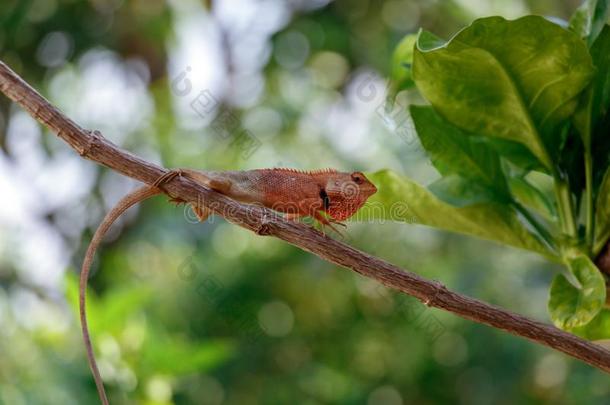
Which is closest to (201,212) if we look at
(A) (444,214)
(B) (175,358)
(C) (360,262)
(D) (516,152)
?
(C) (360,262)

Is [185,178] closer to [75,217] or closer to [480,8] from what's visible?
[480,8]

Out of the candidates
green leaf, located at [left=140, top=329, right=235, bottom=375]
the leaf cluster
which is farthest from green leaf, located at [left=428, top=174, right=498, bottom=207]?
green leaf, located at [left=140, top=329, right=235, bottom=375]

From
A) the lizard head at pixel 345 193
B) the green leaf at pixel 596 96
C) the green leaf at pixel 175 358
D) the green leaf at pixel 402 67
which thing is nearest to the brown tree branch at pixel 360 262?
the lizard head at pixel 345 193

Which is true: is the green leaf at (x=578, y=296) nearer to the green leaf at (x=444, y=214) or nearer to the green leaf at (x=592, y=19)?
the green leaf at (x=444, y=214)

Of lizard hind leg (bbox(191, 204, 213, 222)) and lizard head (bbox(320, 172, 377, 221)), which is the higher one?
lizard head (bbox(320, 172, 377, 221))

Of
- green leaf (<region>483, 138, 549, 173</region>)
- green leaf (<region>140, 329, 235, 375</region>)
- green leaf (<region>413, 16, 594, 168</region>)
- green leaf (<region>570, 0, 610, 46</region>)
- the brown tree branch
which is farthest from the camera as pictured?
green leaf (<region>140, 329, 235, 375</region>)

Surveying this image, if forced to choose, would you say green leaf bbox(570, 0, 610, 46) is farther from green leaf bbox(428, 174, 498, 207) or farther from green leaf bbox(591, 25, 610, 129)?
green leaf bbox(428, 174, 498, 207)
